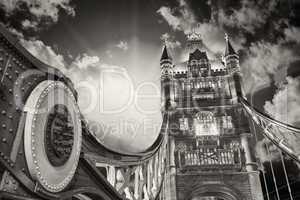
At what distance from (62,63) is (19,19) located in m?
3.36

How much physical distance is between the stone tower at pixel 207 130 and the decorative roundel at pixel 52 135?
→ 1403 cm

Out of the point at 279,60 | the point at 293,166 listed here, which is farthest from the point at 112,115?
the point at 293,166

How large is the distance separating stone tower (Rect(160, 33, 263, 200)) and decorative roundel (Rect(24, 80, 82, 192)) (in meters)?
14.0

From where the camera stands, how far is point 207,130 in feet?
57.7

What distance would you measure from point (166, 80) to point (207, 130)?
4795 millimetres

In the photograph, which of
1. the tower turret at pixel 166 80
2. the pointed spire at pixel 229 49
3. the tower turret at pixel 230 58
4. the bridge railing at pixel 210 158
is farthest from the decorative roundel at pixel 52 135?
the pointed spire at pixel 229 49

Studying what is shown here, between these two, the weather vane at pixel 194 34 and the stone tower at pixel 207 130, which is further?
the weather vane at pixel 194 34

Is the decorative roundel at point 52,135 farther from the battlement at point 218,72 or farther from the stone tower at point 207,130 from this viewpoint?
the battlement at point 218,72

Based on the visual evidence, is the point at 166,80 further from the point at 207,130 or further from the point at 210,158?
the point at 210,158

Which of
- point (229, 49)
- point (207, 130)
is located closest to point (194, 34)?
point (229, 49)

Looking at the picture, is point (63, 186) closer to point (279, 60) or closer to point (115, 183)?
point (115, 183)

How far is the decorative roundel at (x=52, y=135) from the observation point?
5.38 ft

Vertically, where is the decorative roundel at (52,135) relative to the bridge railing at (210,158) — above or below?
below

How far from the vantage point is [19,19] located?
12938 millimetres
